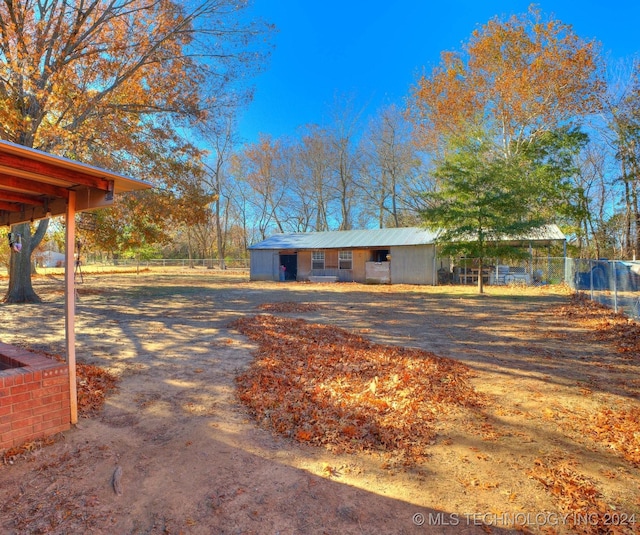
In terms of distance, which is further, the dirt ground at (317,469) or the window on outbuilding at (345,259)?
the window on outbuilding at (345,259)

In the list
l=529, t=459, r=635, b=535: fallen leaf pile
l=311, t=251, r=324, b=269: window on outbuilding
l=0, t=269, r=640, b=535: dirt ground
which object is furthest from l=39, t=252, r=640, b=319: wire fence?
l=311, t=251, r=324, b=269: window on outbuilding

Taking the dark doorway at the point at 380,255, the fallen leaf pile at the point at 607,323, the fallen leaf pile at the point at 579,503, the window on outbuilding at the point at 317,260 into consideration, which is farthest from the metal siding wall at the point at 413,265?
the fallen leaf pile at the point at 579,503

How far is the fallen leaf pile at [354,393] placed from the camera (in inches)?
133

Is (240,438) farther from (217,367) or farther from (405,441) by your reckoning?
(217,367)

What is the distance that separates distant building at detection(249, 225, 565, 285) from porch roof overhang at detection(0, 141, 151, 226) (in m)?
18.1

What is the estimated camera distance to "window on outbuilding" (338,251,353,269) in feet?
80.6

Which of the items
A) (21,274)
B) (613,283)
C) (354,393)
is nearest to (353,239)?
(613,283)

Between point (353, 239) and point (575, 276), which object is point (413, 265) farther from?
point (575, 276)

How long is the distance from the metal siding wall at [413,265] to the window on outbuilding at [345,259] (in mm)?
3065

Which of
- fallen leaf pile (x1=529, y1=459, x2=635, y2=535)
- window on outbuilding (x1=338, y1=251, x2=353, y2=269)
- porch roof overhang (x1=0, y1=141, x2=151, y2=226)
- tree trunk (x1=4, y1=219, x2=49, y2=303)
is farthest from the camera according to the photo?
window on outbuilding (x1=338, y1=251, x2=353, y2=269)

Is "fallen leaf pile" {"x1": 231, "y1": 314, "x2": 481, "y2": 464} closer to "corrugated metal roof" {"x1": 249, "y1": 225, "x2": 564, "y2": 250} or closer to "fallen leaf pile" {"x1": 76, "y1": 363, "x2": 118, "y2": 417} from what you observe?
"fallen leaf pile" {"x1": 76, "y1": 363, "x2": 118, "y2": 417}

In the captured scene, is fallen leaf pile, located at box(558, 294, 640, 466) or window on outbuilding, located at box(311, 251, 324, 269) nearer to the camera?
fallen leaf pile, located at box(558, 294, 640, 466)

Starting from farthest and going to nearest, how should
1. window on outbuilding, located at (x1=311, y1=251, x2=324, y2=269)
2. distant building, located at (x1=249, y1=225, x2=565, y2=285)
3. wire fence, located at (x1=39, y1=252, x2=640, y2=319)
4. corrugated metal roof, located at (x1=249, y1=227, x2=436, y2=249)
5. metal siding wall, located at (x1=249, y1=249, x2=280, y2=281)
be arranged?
metal siding wall, located at (x1=249, y1=249, x2=280, y2=281)
window on outbuilding, located at (x1=311, y1=251, x2=324, y2=269)
corrugated metal roof, located at (x1=249, y1=227, x2=436, y2=249)
distant building, located at (x1=249, y1=225, x2=565, y2=285)
wire fence, located at (x1=39, y1=252, x2=640, y2=319)

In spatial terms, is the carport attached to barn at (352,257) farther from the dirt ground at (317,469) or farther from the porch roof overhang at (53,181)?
the porch roof overhang at (53,181)
